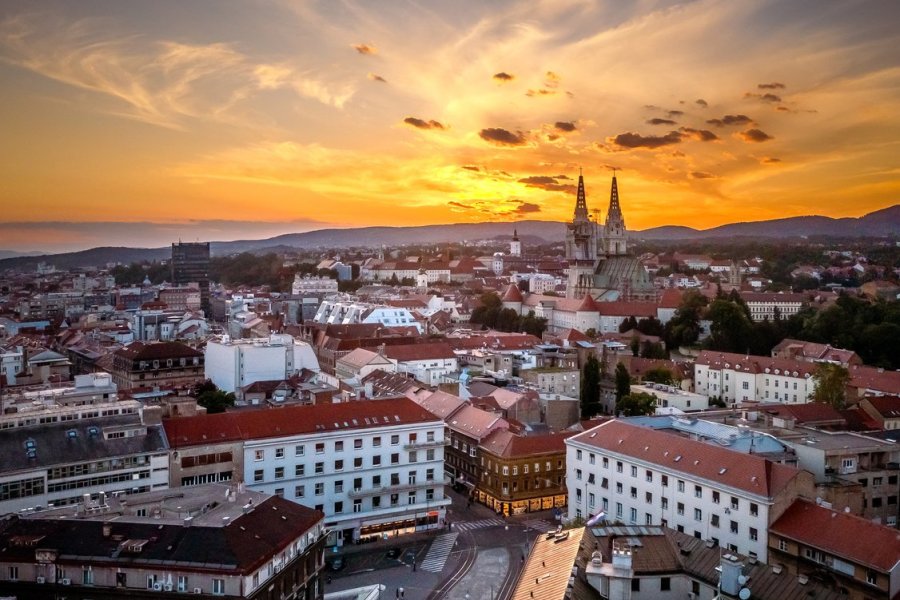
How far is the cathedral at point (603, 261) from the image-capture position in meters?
123

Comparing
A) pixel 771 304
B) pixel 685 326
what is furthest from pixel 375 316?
pixel 771 304

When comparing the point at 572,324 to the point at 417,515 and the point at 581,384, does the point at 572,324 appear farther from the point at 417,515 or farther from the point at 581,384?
the point at 417,515

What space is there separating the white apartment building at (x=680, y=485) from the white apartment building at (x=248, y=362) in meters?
31.2

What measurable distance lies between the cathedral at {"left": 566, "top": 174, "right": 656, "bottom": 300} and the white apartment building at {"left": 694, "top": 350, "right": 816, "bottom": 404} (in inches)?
1958

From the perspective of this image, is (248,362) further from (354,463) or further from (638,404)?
(638,404)

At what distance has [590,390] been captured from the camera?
6644cm

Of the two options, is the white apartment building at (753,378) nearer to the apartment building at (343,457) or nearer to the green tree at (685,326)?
the green tree at (685,326)

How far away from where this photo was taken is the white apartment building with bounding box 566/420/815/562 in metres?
29.9

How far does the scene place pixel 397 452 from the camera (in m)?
39.9

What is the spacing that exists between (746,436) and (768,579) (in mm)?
15053

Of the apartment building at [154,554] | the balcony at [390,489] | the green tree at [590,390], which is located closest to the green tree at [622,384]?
the green tree at [590,390]

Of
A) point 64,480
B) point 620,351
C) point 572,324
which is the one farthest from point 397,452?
point 572,324

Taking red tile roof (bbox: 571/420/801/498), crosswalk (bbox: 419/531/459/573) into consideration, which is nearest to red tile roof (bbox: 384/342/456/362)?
crosswalk (bbox: 419/531/459/573)

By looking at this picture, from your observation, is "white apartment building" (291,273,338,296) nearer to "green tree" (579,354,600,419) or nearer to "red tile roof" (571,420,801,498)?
"green tree" (579,354,600,419)
